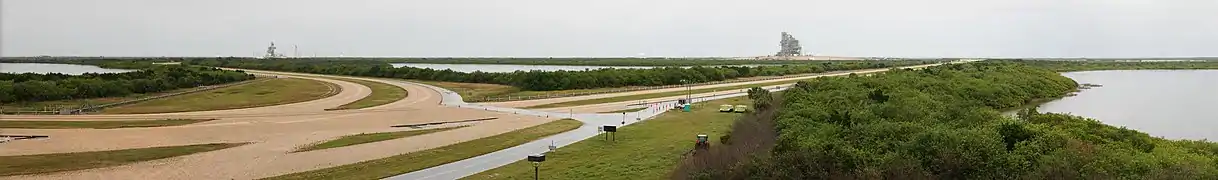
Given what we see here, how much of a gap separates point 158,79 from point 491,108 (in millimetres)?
35343

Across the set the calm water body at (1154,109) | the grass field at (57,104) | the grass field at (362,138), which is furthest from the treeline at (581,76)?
the calm water body at (1154,109)

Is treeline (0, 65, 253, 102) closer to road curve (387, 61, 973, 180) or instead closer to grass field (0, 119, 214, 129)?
grass field (0, 119, 214, 129)

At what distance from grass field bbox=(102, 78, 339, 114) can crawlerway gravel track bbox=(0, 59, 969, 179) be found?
3.29 m

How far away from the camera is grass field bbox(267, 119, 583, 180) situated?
24.9 metres

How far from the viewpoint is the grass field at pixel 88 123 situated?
40.3 meters

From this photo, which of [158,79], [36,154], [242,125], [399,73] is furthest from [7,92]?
[399,73]

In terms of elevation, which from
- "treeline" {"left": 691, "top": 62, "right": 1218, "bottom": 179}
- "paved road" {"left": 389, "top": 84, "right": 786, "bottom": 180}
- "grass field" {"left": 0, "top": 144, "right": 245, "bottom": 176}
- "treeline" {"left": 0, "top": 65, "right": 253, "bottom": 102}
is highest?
"treeline" {"left": 691, "top": 62, "right": 1218, "bottom": 179}

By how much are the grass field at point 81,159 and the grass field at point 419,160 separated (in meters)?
7.29

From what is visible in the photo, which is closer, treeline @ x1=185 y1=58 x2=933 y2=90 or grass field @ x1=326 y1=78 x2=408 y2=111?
grass field @ x1=326 y1=78 x2=408 y2=111

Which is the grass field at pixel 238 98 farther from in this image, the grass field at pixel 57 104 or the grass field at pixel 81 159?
the grass field at pixel 81 159

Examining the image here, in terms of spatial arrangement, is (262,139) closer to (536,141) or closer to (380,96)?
(536,141)

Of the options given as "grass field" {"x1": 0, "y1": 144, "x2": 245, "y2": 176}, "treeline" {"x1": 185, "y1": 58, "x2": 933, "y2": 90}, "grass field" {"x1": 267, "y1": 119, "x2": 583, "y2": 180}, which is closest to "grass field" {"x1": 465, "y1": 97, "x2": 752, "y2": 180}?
"grass field" {"x1": 267, "y1": 119, "x2": 583, "y2": 180}

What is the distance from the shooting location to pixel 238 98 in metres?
63.2

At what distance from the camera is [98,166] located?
2683 cm
